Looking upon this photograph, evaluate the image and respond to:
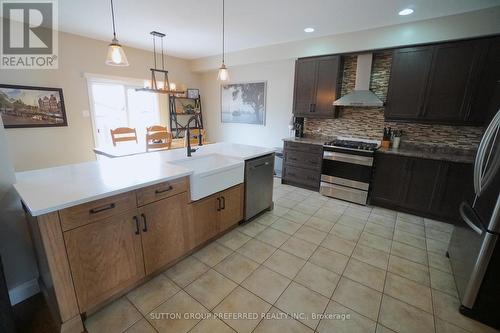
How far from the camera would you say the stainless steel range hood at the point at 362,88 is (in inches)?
134

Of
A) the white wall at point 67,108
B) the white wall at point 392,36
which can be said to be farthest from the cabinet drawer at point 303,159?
the white wall at point 67,108

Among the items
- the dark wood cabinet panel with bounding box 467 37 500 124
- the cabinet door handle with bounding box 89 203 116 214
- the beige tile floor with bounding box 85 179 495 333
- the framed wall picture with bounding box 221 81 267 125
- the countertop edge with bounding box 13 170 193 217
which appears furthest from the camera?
the framed wall picture with bounding box 221 81 267 125

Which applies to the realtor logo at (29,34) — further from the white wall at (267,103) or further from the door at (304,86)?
the door at (304,86)

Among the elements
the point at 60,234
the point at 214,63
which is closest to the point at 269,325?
the point at 60,234

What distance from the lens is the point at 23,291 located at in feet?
5.46

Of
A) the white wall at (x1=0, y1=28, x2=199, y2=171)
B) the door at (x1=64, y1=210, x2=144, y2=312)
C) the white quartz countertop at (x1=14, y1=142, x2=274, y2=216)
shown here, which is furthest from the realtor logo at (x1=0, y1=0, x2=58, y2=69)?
the door at (x1=64, y1=210, x2=144, y2=312)

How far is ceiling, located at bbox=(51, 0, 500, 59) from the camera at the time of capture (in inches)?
103

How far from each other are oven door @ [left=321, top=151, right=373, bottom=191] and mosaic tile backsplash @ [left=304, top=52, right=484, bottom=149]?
71 centimetres

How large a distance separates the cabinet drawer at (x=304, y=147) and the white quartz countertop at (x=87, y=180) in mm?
2302

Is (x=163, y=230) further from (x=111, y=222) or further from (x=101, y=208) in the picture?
(x=101, y=208)

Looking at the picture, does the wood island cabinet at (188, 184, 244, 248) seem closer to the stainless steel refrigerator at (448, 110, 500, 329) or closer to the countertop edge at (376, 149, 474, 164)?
the stainless steel refrigerator at (448, 110, 500, 329)

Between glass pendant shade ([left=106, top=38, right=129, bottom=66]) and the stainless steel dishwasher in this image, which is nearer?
glass pendant shade ([left=106, top=38, right=129, bottom=66])

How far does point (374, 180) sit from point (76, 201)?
360 cm

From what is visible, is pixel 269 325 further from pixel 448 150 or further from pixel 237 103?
pixel 237 103
